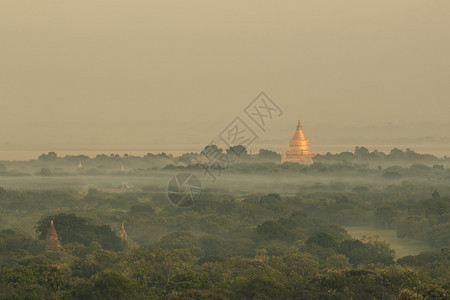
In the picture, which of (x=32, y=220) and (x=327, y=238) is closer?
(x=327, y=238)

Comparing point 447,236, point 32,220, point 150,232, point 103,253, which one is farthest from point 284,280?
point 32,220

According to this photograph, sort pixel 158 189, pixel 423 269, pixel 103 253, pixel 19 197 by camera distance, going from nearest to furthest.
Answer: pixel 423 269 → pixel 103 253 → pixel 19 197 → pixel 158 189

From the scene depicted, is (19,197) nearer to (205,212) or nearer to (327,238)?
(205,212)

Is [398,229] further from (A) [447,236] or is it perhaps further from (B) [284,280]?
(B) [284,280]

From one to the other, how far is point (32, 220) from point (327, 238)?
61.3m

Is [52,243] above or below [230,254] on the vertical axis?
above

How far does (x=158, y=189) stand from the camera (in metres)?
191

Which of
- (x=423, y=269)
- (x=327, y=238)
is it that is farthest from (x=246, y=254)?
(x=423, y=269)

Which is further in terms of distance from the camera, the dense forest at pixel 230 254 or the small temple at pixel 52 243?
the small temple at pixel 52 243

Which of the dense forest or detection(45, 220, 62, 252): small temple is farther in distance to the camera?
detection(45, 220, 62, 252): small temple

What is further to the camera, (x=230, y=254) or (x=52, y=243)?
(x=230, y=254)

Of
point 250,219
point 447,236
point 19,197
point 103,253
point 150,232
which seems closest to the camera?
point 103,253

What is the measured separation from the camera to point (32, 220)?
380 feet

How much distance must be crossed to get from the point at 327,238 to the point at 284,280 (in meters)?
22.4
